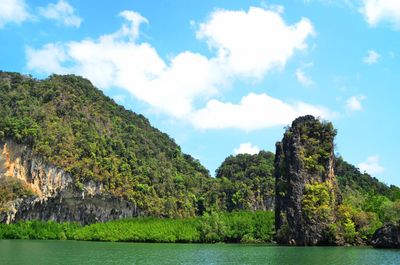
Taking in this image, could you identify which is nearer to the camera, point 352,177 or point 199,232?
point 199,232

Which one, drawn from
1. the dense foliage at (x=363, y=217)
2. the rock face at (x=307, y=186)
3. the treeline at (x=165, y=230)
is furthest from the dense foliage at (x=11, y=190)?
the dense foliage at (x=363, y=217)

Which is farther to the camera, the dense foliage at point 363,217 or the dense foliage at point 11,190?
the dense foliage at point 11,190

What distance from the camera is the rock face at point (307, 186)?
204ft

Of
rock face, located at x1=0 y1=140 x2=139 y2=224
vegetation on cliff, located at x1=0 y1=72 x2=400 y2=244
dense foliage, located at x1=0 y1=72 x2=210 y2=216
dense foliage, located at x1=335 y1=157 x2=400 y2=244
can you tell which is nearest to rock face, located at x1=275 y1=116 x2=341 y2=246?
vegetation on cliff, located at x1=0 y1=72 x2=400 y2=244

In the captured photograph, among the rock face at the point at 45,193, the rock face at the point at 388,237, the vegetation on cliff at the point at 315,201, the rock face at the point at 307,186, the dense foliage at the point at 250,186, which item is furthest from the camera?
the dense foliage at the point at 250,186

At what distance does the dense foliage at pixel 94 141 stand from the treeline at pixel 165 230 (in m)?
10.4

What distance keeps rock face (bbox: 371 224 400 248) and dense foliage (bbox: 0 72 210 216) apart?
60.9 metres

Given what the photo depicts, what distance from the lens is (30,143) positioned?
99375mm

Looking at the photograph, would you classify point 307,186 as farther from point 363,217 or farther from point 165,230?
point 165,230

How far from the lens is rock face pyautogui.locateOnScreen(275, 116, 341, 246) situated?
204 ft

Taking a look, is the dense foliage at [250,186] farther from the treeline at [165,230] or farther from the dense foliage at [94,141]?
the treeline at [165,230]

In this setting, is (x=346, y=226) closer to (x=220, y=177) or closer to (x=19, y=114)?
(x=19, y=114)

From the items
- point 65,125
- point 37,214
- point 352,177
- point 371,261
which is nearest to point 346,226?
point 371,261

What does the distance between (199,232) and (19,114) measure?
49409mm
